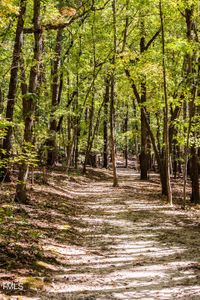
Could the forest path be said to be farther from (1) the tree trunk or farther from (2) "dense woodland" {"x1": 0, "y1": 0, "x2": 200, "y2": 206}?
(1) the tree trunk

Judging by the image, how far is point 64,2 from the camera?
18.8 m

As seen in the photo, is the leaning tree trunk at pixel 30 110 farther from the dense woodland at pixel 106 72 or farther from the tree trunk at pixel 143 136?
the tree trunk at pixel 143 136

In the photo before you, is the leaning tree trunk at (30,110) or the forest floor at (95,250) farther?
the leaning tree trunk at (30,110)

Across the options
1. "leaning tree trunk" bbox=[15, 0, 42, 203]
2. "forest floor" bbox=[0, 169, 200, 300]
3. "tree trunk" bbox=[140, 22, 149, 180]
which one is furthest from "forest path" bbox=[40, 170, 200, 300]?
"tree trunk" bbox=[140, 22, 149, 180]

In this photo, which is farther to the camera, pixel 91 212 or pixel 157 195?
pixel 157 195

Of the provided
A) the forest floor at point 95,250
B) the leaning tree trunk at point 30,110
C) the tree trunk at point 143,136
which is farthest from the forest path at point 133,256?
the tree trunk at point 143,136

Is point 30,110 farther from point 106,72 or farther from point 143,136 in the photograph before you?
point 143,136

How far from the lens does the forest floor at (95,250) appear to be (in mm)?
6961

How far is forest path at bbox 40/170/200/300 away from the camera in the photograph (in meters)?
7.04

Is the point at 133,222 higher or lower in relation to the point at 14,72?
lower

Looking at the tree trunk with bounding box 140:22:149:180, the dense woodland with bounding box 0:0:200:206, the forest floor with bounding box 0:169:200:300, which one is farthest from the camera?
the tree trunk with bounding box 140:22:149:180

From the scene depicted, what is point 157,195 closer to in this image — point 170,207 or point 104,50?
point 170,207

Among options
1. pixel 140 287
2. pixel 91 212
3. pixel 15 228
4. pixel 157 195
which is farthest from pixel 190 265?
pixel 157 195

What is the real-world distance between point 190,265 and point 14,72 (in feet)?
35.5
